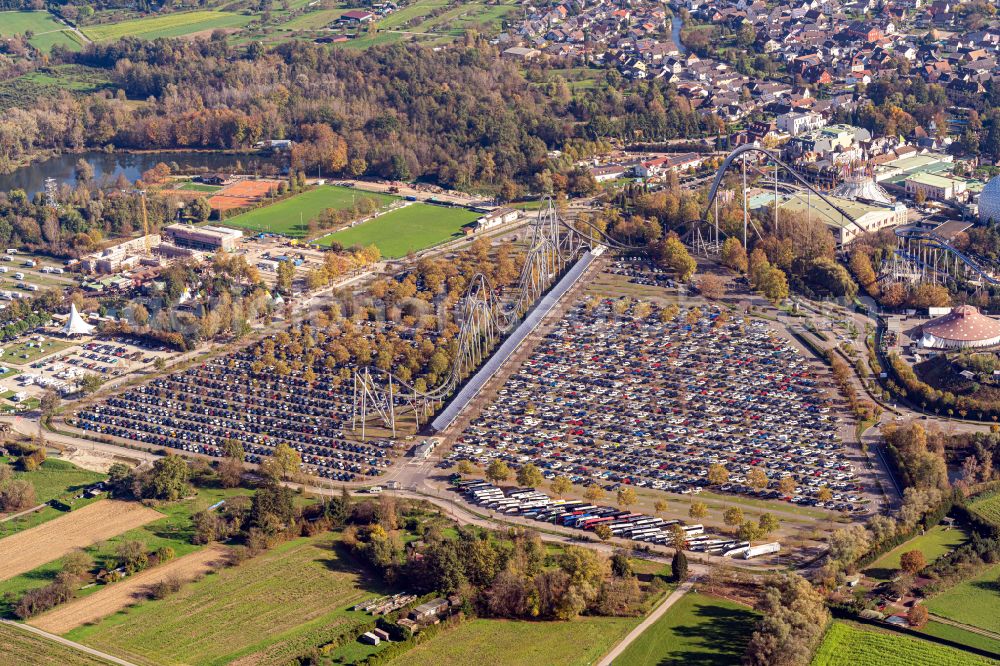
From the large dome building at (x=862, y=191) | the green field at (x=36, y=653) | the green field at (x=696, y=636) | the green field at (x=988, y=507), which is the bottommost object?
the green field at (x=36, y=653)

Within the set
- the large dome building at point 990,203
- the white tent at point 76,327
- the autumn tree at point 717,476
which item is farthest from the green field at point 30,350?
the large dome building at point 990,203

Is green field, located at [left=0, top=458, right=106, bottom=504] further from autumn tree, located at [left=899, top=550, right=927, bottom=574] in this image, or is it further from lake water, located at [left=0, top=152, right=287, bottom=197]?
lake water, located at [left=0, top=152, right=287, bottom=197]

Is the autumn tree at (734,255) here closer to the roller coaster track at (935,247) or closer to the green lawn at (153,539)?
the roller coaster track at (935,247)

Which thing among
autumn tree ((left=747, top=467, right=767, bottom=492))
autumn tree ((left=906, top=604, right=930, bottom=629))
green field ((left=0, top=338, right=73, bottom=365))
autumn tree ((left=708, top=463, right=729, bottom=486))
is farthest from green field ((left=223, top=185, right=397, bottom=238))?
autumn tree ((left=906, top=604, right=930, bottom=629))

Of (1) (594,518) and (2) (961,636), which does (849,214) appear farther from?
(2) (961,636)

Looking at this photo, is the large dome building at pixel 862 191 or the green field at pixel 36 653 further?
the large dome building at pixel 862 191

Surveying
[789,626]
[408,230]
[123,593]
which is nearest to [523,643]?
[789,626]
